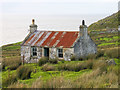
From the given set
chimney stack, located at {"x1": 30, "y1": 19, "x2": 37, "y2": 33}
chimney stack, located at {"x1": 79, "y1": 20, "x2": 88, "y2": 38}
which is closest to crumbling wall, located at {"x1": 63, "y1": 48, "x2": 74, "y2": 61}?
chimney stack, located at {"x1": 79, "y1": 20, "x2": 88, "y2": 38}

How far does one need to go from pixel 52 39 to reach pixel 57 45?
1488 mm

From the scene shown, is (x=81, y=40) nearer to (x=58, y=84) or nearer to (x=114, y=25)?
(x=58, y=84)

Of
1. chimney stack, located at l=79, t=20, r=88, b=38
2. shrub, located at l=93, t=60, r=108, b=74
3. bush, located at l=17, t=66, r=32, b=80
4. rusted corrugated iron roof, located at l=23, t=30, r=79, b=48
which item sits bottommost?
bush, located at l=17, t=66, r=32, b=80

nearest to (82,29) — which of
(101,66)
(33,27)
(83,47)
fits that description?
(83,47)

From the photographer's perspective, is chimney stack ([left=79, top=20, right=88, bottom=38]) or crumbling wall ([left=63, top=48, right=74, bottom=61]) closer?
crumbling wall ([left=63, top=48, right=74, bottom=61])

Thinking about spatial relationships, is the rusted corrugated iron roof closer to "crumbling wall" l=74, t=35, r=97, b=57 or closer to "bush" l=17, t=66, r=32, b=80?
"crumbling wall" l=74, t=35, r=97, b=57

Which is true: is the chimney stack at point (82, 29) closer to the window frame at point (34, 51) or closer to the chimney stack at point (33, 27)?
the window frame at point (34, 51)

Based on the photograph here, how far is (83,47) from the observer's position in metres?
17.3

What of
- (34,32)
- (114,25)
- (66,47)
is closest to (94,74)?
(66,47)

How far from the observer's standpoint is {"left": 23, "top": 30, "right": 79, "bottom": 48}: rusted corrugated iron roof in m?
17.0

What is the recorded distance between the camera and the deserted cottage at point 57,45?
16484 millimetres

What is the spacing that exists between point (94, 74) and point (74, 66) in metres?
3.66

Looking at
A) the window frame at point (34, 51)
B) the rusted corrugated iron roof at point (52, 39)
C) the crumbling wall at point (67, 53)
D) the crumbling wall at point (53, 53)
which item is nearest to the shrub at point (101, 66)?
the crumbling wall at point (67, 53)

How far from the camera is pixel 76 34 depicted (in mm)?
17656
